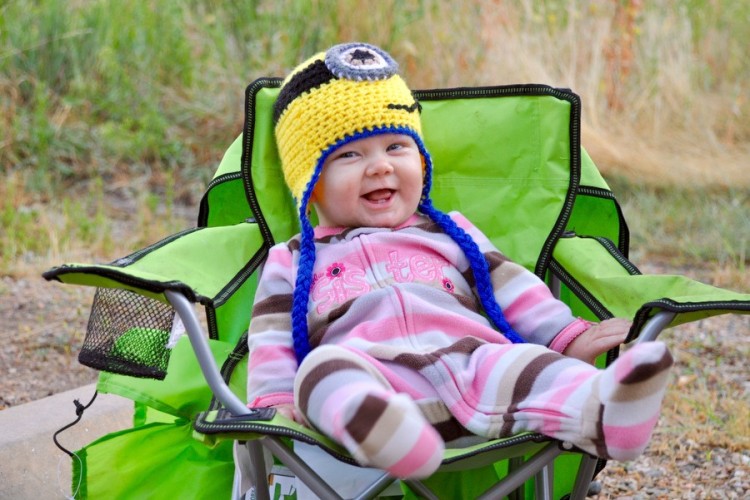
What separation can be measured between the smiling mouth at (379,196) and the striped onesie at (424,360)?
0.07 m

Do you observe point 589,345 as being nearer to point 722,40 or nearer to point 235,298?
point 235,298

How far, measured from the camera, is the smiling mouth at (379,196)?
232 centimetres

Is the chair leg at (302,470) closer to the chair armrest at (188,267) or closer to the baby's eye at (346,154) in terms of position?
the chair armrest at (188,267)

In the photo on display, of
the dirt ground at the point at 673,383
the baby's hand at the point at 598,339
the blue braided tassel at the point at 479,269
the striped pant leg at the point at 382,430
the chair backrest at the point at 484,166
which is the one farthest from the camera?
the dirt ground at the point at 673,383

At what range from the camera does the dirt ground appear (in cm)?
276

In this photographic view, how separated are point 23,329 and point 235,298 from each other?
143 centimetres

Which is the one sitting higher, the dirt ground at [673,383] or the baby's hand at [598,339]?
the baby's hand at [598,339]

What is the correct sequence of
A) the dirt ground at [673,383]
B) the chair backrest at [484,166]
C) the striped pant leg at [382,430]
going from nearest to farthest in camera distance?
the striped pant leg at [382,430]
the chair backrest at [484,166]
the dirt ground at [673,383]

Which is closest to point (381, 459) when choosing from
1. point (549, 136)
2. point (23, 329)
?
point (549, 136)

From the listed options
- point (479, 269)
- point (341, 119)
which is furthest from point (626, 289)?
point (341, 119)

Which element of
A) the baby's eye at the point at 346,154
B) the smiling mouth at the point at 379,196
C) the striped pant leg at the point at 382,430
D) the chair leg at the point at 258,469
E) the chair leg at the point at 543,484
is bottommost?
the chair leg at the point at 543,484

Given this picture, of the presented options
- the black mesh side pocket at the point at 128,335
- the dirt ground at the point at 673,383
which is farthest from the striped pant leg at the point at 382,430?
the dirt ground at the point at 673,383

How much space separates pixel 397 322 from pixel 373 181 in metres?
0.35

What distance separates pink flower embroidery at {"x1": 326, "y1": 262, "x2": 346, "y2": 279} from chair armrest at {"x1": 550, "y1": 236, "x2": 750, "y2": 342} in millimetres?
491
